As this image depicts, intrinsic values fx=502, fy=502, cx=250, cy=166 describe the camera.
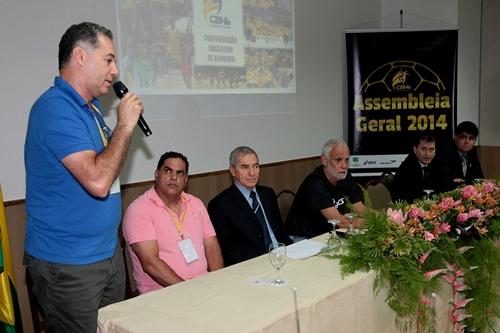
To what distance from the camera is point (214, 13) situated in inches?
148

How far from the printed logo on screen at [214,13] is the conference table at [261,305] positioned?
7.51 ft

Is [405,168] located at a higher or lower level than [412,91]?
lower

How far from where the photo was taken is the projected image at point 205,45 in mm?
3352

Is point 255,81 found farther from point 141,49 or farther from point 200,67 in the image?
point 141,49

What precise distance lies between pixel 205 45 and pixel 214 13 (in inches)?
10.1

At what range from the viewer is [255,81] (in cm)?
415

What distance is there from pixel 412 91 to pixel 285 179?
5.68ft

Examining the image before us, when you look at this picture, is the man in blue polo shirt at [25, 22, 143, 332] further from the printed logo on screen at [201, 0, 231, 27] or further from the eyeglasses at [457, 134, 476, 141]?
the eyeglasses at [457, 134, 476, 141]

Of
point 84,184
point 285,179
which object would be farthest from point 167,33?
point 84,184

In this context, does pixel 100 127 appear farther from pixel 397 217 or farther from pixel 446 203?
pixel 446 203

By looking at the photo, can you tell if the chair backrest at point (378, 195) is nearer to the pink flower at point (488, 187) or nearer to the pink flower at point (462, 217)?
the pink flower at point (488, 187)

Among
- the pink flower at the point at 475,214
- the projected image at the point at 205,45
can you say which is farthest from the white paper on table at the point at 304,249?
the projected image at the point at 205,45

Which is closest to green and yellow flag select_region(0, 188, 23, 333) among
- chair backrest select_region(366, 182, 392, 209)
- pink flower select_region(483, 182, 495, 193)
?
pink flower select_region(483, 182, 495, 193)

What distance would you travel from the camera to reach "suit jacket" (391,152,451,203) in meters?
4.11
